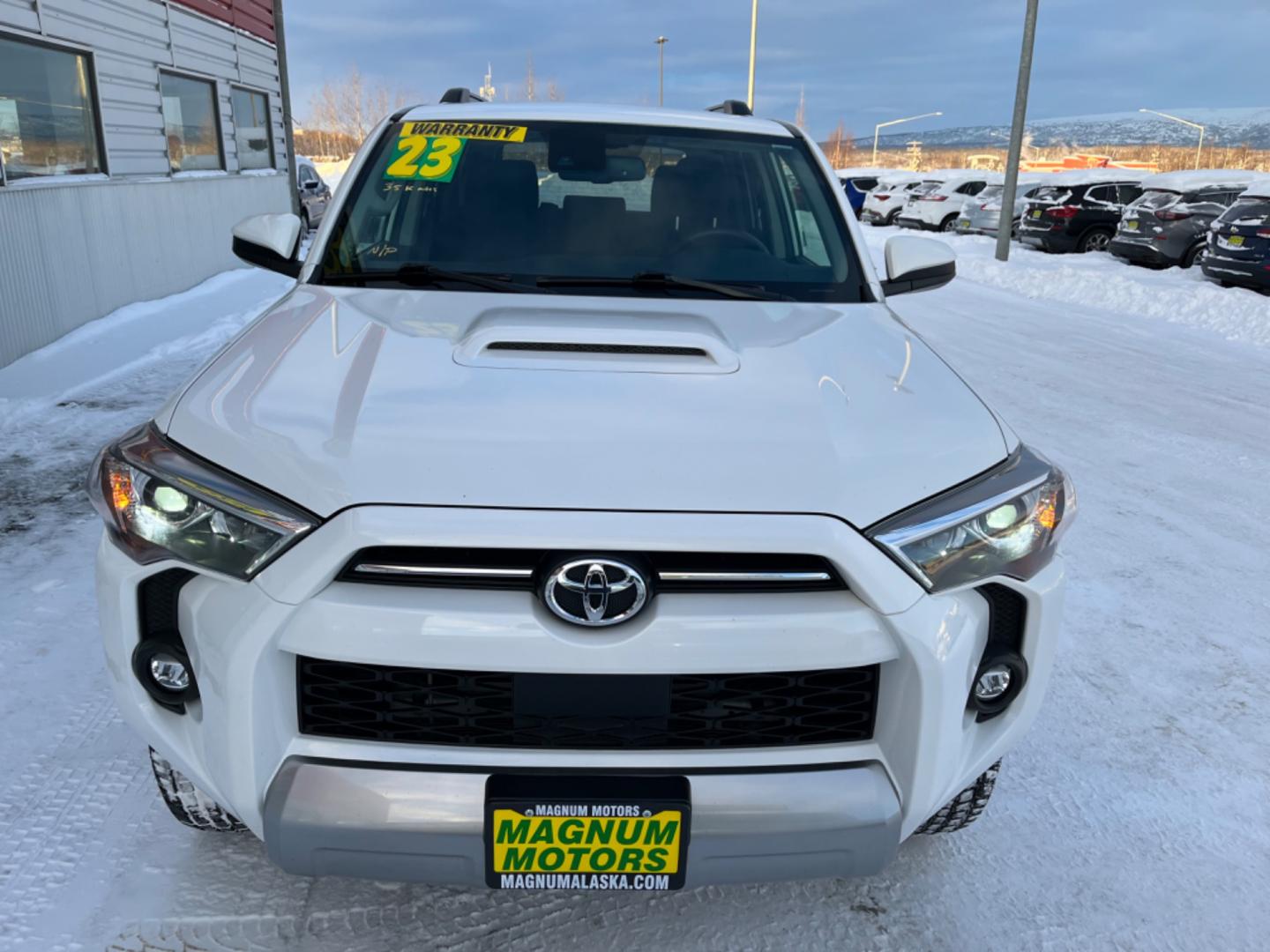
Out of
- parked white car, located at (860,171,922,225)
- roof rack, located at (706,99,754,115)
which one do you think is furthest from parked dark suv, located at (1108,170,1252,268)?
roof rack, located at (706,99,754,115)

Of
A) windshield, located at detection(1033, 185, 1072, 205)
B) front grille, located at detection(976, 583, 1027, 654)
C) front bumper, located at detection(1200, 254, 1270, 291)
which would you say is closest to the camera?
front grille, located at detection(976, 583, 1027, 654)

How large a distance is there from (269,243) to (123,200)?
7.42 m

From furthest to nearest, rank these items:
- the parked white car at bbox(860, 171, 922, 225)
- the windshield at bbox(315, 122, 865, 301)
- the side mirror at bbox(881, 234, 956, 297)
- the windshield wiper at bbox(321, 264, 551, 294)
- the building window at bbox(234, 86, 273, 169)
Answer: the parked white car at bbox(860, 171, 922, 225) → the building window at bbox(234, 86, 273, 169) → the side mirror at bbox(881, 234, 956, 297) → the windshield at bbox(315, 122, 865, 301) → the windshield wiper at bbox(321, 264, 551, 294)

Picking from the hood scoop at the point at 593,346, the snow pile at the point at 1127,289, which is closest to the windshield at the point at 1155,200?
the snow pile at the point at 1127,289

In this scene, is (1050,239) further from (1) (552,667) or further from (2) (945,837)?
(1) (552,667)

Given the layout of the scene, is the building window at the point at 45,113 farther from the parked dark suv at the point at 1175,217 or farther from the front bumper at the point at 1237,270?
the parked dark suv at the point at 1175,217

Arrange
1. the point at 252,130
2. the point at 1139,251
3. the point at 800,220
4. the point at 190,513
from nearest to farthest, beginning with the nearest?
the point at 190,513 < the point at 800,220 < the point at 252,130 < the point at 1139,251

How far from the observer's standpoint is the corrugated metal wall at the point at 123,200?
740 centimetres

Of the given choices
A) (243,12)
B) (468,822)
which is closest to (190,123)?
(243,12)

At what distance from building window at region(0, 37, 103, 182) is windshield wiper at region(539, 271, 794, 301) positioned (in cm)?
648

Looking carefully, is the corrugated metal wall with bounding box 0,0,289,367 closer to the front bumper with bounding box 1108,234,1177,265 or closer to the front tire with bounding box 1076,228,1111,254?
the front bumper with bounding box 1108,234,1177,265

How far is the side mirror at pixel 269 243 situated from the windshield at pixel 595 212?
0.30 meters

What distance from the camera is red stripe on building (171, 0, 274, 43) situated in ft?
39.2

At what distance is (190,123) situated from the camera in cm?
1191
